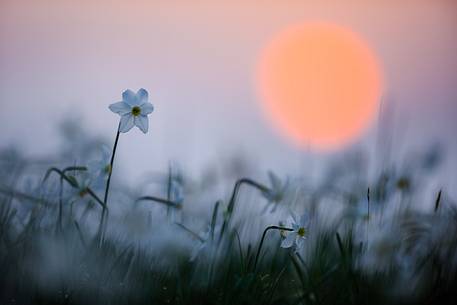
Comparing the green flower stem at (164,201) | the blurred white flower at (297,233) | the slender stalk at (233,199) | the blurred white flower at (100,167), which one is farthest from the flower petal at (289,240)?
A: the blurred white flower at (100,167)

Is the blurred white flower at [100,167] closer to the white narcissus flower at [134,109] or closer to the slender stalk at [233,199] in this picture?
the white narcissus flower at [134,109]

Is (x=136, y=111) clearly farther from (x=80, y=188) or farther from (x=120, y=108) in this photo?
(x=80, y=188)

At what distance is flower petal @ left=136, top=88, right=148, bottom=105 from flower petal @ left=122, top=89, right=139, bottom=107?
14 millimetres

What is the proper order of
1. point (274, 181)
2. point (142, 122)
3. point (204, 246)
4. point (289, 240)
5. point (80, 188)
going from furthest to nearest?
point (274, 181), point (80, 188), point (142, 122), point (204, 246), point (289, 240)

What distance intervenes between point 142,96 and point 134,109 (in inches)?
2.7

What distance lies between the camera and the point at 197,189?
4.11m

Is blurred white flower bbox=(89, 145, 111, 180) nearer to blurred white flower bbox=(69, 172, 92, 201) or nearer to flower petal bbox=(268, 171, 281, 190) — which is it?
blurred white flower bbox=(69, 172, 92, 201)

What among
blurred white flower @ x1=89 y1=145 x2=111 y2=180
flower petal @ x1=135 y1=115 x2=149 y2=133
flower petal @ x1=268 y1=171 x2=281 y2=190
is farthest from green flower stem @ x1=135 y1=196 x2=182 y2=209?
flower petal @ x1=268 y1=171 x2=281 y2=190

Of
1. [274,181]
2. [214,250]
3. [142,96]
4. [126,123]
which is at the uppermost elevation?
[142,96]

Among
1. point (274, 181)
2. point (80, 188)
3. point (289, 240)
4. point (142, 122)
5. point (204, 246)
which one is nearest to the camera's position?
point (289, 240)

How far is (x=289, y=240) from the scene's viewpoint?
2225 millimetres

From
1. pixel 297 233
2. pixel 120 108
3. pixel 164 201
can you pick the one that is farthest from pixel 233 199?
pixel 120 108

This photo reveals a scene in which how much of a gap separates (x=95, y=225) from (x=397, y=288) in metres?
1.39

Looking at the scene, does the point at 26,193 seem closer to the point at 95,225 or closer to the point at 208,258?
the point at 95,225
